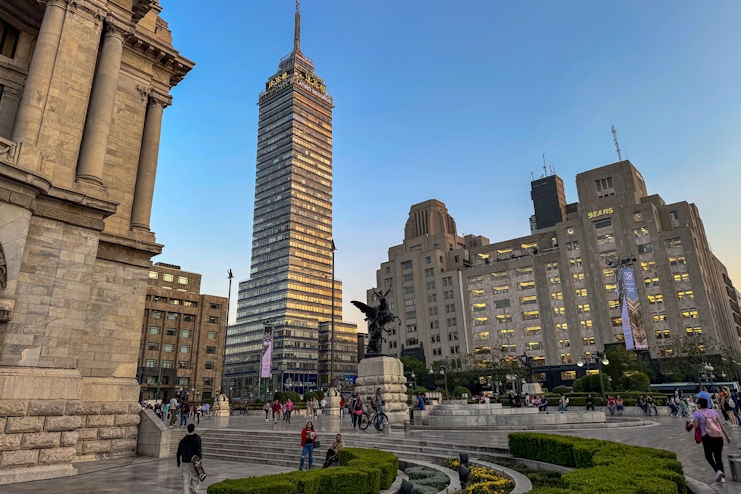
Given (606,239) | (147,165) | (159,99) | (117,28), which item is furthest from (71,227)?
(606,239)

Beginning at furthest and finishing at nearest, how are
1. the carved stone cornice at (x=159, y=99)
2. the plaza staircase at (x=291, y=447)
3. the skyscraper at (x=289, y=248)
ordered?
the skyscraper at (x=289, y=248) < the carved stone cornice at (x=159, y=99) < the plaza staircase at (x=291, y=447)

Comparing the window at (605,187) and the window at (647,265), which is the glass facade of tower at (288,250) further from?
the window at (647,265)

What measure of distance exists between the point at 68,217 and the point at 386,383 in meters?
22.1

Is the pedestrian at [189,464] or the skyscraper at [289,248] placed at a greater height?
the skyscraper at [289,248]

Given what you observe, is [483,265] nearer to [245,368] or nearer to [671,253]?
[671,253]

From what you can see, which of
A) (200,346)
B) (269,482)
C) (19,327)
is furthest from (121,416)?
(200,346)

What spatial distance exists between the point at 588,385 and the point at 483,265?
56.5m

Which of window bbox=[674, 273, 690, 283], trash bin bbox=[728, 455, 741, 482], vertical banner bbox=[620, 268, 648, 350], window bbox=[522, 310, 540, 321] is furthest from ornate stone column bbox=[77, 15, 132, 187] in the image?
window bbox=[522, 310, 540, 321]

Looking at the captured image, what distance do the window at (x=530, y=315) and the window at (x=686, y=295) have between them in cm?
2556

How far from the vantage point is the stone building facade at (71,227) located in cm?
1327

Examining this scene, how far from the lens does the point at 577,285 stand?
8894cm

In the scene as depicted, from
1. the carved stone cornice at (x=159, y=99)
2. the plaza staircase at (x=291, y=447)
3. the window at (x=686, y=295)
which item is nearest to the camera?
the plaza staircase at (x=291, y=447)

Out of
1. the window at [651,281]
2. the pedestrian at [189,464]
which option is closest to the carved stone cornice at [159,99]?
the pedestrian at [189,464]

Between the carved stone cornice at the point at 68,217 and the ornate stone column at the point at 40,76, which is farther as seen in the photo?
the ornate stone column at the point at 40,76
